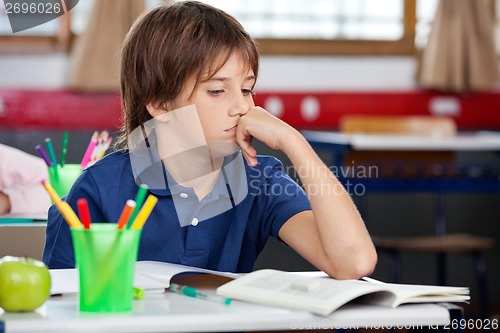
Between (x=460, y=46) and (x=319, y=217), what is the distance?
3.50 meters

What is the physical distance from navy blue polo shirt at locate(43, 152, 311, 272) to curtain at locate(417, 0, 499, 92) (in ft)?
10.7

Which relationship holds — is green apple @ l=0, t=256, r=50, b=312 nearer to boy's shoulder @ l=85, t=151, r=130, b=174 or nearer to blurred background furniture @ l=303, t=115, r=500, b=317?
boy's shoulder @ l=85, t=151, r=130, b=174

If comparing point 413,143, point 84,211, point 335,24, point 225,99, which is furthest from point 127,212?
point 335,24

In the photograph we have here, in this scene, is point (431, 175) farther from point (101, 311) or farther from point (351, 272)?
point (101, 311)

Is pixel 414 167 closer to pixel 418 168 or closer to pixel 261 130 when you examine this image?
pixel 418 168

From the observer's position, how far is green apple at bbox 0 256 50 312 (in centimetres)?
106

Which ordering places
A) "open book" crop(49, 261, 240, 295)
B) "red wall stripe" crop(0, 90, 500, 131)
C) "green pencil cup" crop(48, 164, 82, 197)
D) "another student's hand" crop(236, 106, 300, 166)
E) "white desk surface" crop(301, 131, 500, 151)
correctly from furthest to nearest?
"red wall stripe" crop(0, 90, 500, 131)
"white desk surface" crop(301, 131, 500, 151)
"green pencil cup" crop(48, 164, 82, 197)
"another student's hand" crop(236, 106, 300, 166)
"open book" crop(49, 261, 240, 295)

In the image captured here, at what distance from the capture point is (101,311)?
107 cm

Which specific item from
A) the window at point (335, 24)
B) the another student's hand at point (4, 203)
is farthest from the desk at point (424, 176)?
the another student's hand at point (4, 203)

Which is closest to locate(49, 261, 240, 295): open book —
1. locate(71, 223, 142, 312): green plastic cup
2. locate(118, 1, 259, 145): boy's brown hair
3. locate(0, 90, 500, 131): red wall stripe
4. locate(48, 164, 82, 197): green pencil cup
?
locate(71, 223, 142, 312): green plastic cup

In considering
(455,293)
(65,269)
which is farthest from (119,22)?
(455,293)

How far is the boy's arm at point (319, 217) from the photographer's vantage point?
4.55ft

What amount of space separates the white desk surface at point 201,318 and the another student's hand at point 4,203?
1124mm

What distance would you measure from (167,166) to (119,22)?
2.85 m
